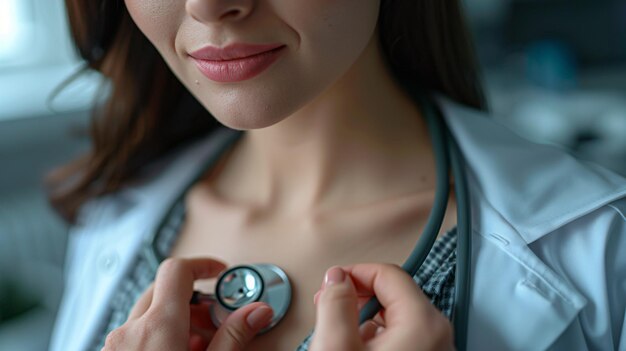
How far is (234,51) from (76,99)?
5.14 feet

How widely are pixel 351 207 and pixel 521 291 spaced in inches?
10.2

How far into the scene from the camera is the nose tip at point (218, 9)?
0.70m

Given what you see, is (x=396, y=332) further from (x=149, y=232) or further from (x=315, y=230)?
(x=149, y=232)

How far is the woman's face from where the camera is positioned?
722 mm

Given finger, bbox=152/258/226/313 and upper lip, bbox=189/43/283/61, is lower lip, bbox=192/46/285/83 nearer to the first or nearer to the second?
upper lip, bbox=189/43/283/61

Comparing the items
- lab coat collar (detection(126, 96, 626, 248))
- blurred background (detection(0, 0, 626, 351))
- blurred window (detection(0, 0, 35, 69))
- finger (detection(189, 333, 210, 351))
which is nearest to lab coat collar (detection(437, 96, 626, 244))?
lab coat collar (detection(126, 96, 626, 248))

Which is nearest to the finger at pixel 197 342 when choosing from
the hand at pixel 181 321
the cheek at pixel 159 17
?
the hand at pixel 181 321

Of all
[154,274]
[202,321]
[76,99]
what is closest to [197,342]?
[202,321]

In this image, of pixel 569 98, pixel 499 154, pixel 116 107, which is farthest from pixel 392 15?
pixel 569 98

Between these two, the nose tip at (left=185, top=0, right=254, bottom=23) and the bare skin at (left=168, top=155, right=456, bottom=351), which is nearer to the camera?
the nose tip at (left=185, top=0, right=254, bottom=23)

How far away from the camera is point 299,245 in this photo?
0.91 m

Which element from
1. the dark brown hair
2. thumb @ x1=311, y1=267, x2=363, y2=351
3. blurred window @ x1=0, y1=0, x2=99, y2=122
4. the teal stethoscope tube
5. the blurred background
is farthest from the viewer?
blurred window @ x1=0, y1=0, x2=99, y2=122

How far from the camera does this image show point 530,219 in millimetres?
808

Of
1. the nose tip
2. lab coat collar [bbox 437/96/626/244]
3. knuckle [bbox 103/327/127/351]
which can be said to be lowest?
lab coat collar [bbox 437/96/626/244]
